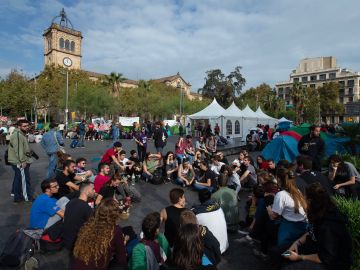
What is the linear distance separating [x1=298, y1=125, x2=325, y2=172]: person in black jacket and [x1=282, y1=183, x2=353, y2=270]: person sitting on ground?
388cm

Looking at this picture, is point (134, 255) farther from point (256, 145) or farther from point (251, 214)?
point (256, 145)

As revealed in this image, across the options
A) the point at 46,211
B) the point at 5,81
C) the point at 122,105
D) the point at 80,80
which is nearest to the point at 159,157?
the point at 46,211

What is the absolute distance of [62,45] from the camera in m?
76.4

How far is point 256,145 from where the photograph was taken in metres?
18.5

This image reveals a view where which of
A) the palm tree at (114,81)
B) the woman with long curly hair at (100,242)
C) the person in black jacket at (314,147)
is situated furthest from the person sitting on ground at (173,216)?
the palm tree at (114,81)

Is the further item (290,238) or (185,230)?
(290,238)

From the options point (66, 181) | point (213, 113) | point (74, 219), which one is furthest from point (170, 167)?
point (213, 113)

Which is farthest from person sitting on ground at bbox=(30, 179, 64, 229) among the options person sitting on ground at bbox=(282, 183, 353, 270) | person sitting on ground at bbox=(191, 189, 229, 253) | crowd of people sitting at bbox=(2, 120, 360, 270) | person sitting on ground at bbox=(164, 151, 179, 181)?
person sitting on ground at bbox=(164, 151, 179, 181)

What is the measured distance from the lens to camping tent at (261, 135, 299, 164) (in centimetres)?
1139

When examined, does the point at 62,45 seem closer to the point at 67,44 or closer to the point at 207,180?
the point at 67,44

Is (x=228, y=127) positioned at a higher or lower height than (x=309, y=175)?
higher

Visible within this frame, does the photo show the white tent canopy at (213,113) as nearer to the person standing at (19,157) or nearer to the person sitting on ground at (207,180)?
the person sitting on ground at (207,180)

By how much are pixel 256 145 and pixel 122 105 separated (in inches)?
1357

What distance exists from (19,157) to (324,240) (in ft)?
21.2
